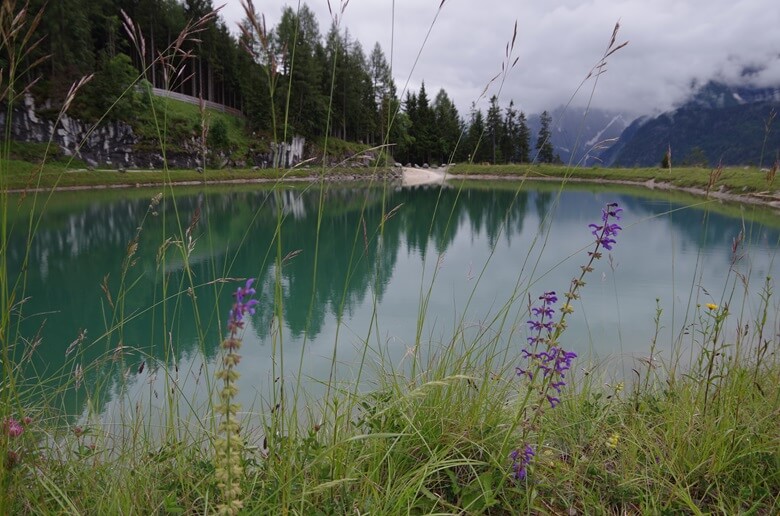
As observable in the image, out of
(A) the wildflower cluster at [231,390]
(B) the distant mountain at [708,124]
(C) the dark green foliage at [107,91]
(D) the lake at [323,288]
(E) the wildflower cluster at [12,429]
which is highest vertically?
(B) the distant mountain at [708,124]

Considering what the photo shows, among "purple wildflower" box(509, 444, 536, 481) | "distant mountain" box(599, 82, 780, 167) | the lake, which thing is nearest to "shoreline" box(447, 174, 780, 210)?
the lake

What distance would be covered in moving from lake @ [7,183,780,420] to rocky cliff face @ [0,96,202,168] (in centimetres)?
1502

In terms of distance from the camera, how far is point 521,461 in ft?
4.22

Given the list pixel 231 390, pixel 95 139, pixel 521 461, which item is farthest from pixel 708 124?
pixel 231 390

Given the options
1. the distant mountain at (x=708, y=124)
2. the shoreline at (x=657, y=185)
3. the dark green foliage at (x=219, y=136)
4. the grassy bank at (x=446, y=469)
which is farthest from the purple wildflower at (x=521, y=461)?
the distant mountain at (x=708, y=124)

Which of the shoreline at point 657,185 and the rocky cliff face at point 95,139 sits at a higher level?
the rocky cliff face at point 95,139

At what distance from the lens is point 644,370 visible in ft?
12.4

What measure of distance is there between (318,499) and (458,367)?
74 cm

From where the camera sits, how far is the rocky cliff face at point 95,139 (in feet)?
94.9

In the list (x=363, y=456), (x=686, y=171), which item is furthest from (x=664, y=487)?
(x=686, y=171)

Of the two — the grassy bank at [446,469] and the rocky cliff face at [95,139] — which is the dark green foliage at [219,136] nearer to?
the rocky cliff face at [95,139]

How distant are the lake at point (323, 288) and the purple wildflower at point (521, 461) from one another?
508 millimetres

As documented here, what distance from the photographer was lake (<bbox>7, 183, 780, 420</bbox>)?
1948mm

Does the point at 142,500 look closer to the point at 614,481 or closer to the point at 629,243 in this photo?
the point at 614,481
